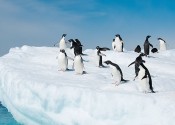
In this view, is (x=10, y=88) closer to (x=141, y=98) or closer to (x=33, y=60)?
(x=33, y=60)

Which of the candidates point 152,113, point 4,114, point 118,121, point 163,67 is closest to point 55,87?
point 118,121

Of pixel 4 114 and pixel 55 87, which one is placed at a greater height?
pixel 55 87

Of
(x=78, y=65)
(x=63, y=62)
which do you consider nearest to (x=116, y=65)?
(x=78, y=65)

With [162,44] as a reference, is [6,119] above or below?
below

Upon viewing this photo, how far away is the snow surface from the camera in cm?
1119

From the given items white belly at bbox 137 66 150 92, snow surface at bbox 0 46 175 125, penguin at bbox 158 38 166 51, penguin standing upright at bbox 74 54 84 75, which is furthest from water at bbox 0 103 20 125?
penguin at bbox 158 38 166 51

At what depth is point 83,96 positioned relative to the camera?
12586 millimetres

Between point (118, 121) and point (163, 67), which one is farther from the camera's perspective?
point (163, 67)

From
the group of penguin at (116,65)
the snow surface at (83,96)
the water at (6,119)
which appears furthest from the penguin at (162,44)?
the water at (6,119)

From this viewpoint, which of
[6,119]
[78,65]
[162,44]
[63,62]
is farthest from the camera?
[162,44]

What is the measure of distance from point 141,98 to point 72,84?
10.8ft

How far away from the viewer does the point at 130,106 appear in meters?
11.4

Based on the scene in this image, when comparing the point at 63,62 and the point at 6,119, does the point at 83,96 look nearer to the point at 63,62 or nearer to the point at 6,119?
the point at 63,62

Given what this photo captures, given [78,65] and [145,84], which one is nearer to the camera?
[145,84]
